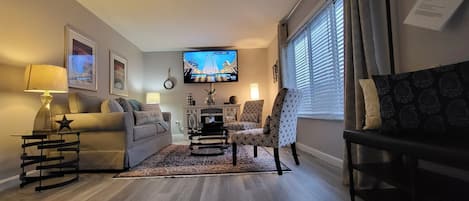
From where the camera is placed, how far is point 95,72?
411cm

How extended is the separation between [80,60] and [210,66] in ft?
10.4

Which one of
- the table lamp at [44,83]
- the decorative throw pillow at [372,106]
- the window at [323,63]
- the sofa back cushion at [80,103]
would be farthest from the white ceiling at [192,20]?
the decorative throw pillow at [372,106]

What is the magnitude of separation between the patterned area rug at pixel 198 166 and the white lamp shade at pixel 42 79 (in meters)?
1.14

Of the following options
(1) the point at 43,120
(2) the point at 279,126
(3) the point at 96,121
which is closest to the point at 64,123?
(1) the point at 43,120

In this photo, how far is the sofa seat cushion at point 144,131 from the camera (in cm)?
313

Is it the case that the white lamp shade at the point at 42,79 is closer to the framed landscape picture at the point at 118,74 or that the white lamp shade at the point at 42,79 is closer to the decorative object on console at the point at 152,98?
the framed landscape picture at the point at 118,74

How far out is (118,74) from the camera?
16.5 feet

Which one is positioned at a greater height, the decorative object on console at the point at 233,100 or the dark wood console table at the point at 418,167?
the decorative object on console at the point at 233,100

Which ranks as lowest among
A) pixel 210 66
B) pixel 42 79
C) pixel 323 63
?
pixel 42 79

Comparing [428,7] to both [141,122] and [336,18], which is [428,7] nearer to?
[336,18]

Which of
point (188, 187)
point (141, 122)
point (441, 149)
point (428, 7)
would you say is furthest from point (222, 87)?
point (441, 149)

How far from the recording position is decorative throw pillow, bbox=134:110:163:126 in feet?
12.1

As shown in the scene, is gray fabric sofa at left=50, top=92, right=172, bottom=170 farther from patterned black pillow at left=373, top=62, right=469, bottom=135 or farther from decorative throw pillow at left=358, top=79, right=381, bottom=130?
patterned black pillow at left=373, top=62, right=469, bottom=135

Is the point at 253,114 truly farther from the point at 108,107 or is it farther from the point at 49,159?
the point at 49,159
